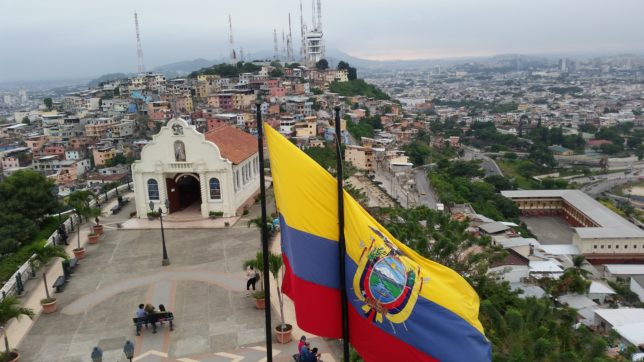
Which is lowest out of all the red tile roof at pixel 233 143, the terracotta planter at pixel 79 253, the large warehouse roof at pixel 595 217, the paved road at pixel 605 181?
the paved road at pixel 605 181

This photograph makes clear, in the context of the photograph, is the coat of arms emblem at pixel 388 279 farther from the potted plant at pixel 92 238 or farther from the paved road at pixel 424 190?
the paved road at pixel 424 190

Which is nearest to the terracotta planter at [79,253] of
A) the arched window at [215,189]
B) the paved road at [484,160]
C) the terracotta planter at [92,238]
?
the terracotta planter at [92,238]

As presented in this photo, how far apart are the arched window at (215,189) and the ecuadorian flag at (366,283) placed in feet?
59.3

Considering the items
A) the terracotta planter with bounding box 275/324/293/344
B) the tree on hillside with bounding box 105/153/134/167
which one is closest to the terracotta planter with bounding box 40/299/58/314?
the terracotta planter with bounding box 275/324/293/344

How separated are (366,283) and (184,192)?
71.1 feet

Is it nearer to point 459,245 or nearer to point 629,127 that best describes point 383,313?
point 459,245

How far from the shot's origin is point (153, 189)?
2427 centimetres

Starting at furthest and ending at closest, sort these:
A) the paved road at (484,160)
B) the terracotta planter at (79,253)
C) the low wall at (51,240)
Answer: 1. the paved road at (484,160)
2. the terracotta planter at (79,253)
3. the low wall at (51,240)

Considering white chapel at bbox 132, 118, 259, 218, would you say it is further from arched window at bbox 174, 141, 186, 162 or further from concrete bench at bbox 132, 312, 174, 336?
concrete bench at bbox 132, 312, 174, 336

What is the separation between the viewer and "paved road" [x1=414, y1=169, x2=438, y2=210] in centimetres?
4814

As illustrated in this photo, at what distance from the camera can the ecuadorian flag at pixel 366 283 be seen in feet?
19.4

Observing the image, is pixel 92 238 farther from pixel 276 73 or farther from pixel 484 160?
pixel 276 73

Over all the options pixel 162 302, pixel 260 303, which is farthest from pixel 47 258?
pixel 260 303

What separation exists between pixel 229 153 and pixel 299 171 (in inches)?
786
